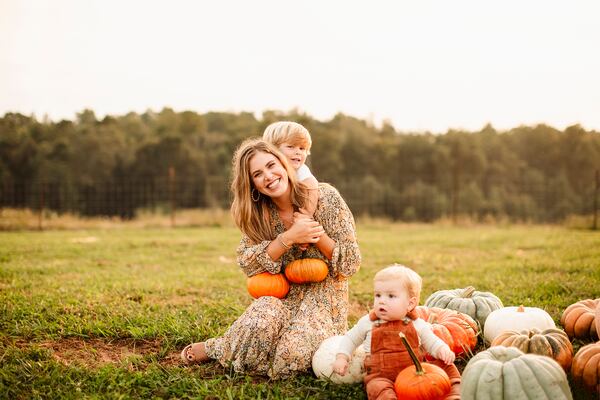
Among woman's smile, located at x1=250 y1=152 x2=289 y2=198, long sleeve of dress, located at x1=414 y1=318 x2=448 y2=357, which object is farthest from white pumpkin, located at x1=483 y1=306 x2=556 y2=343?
woman's smile, located at x1=250 y1=152 x2=289 y2=198

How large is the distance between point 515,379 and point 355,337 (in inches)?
39.4

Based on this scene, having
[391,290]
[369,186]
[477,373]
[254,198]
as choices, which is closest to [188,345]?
[254,198]

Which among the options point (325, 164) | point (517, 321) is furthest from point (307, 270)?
point (325, 164)

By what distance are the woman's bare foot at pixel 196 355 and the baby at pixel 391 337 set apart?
1.14 meters

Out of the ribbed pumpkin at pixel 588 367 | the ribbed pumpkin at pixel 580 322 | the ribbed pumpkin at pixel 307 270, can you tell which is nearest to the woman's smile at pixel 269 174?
the ribbed pumpkin at pixel 307 270

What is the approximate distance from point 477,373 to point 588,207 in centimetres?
3307

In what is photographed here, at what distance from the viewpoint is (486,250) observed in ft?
34.7

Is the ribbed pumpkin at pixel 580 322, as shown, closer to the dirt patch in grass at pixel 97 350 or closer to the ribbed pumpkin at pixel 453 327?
the ribbed pumpkin at pixel 453 327

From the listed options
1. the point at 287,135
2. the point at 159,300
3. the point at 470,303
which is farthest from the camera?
the point at 159,300

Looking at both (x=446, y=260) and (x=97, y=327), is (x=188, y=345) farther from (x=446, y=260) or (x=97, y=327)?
(x=446, y=260)

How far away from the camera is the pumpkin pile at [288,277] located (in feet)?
12.8

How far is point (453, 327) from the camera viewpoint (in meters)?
3.90

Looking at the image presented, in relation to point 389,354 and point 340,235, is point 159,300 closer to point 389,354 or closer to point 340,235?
point 340,235

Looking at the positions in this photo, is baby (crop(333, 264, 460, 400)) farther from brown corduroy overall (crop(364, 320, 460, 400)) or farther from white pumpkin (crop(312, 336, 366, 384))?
white pumpkin (crop(312, 336, 366, 384))
